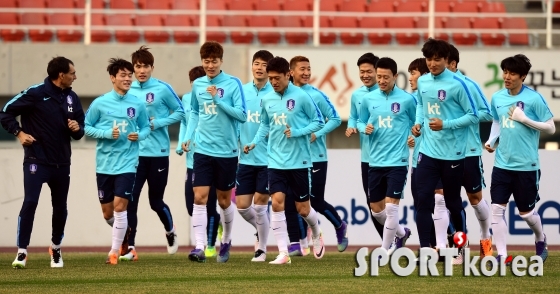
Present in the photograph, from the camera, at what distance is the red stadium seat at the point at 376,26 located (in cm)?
2186

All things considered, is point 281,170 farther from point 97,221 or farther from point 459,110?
point 97,221

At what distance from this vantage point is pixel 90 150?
→ 56.5ft

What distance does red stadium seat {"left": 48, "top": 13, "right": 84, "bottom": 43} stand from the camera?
21.9 meters

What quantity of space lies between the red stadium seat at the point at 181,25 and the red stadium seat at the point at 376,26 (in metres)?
3.25

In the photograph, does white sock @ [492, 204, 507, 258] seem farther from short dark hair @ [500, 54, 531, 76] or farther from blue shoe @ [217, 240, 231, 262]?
blue shoe @ [217, 240, 231, 262]

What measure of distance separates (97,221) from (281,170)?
19.3 feet

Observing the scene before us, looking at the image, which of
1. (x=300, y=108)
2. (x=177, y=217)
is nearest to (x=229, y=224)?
(x=300, y=108)

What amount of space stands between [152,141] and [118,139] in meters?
1.02

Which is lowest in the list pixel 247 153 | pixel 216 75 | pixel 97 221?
pixel 97 221

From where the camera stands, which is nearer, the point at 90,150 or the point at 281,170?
the point at 281,170

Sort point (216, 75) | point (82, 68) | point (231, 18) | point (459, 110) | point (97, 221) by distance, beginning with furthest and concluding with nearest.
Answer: point (231, 18)
point (82, 68)
point (97, 221)
point (216, 75)
point (459, 110)

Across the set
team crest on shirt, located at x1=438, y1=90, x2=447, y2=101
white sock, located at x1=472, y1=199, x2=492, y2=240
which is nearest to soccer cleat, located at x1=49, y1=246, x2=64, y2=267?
team crest on shirt, located at x1=438, y1=90, x2=447, y2=101

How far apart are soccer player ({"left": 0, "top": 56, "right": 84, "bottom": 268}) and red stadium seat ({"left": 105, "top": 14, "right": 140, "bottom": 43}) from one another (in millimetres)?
9525

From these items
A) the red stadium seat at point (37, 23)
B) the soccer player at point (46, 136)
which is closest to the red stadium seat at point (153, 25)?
the red stadium seat at point (37, 23)
